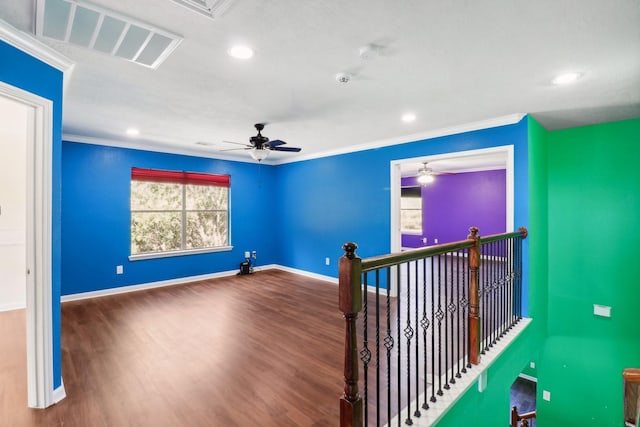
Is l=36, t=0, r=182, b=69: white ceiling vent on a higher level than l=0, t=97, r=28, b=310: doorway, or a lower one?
higher

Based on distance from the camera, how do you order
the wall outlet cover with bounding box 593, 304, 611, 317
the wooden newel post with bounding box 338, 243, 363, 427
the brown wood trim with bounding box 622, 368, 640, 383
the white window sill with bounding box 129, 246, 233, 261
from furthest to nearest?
the white window sill with bounding box 129, 246, 233, 261 → the wall outlet cover with bounding box 593, 304, 611, 317 → the wooden newel post with bounding box 338, 243, 363, 427 → the brown wood trim with bounding box 622, 368, 640, 383

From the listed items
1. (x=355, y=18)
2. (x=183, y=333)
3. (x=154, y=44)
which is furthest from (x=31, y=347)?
(x=355, y=18)

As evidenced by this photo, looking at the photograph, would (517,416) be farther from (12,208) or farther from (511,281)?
(12,208)

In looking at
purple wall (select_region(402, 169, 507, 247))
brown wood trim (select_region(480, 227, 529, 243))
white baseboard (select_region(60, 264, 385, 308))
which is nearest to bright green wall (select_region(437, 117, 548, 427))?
brown wood trim (select_region(480, 227, 529, 243))

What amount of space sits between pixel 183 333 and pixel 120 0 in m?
3.08

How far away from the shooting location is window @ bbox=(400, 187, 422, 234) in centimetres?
986

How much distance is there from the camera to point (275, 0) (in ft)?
5.22

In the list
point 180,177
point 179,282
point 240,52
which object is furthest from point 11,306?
point 240,52

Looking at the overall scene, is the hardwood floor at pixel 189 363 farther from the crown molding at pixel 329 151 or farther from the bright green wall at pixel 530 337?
the crown molding at pixel 329 151

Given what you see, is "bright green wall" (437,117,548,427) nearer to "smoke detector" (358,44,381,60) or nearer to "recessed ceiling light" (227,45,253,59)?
"smoke detector" (358,44,381,60)

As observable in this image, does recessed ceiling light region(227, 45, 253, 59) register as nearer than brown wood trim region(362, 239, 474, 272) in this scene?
No

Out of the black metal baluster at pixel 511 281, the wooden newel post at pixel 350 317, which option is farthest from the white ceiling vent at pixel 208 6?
the black metal baluster at pixel 511 281

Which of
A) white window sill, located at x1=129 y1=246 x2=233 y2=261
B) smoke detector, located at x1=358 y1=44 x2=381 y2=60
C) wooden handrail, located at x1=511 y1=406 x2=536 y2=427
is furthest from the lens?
white window sill, located at x1=129 y1=246 x2=233 y2=261

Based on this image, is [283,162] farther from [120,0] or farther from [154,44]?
[120,0]
